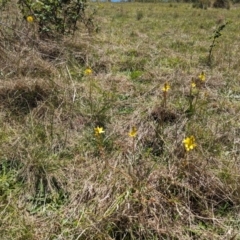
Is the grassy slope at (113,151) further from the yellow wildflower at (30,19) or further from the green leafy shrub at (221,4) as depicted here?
the green leafy shrub at (221,4)

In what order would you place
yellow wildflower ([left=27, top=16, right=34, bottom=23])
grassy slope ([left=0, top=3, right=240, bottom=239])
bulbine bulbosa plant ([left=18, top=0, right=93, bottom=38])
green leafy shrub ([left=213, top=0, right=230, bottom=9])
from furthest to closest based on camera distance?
green leafy shrub ([left=213, top=0, right=230, bottom=9]), bulbine bulbosa plant ([left=18, top=0, right=93, bottom=38]), yellow wildflower ([left=27, top=16, right=34, bottom=23]), grassy slope ([left=0, top=3, right=240, bottom=239])

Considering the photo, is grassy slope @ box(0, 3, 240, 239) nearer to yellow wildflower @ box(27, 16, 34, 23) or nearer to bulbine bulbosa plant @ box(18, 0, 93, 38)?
yellow wildflower @ box(27, 16, 34, 23)

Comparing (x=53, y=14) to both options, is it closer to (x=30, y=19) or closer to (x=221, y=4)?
(x=30, y=19)

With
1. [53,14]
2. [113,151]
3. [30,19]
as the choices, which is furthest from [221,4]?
[113,151]

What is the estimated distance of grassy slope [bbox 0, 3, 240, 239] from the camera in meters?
1.76

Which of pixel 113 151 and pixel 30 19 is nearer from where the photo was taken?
pixel 113 151

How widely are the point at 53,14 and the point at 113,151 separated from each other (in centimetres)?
272

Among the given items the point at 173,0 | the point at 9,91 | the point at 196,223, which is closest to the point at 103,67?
the point at 9,91

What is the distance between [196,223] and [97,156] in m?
0.80

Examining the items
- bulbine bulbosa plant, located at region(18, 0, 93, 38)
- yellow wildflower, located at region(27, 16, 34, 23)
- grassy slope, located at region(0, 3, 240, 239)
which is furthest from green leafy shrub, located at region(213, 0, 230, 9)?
yellow wildflower, located at region(27, 16, 34, 23)

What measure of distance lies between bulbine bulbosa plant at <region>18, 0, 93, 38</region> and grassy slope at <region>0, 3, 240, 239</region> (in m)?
0.47

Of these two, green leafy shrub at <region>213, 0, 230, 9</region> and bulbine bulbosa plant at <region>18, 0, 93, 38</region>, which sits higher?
bulbine bulbosa plant at <region>18, 0, 93, 38</region>

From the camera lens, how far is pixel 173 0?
685 inches

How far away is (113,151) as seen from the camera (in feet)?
7.56
